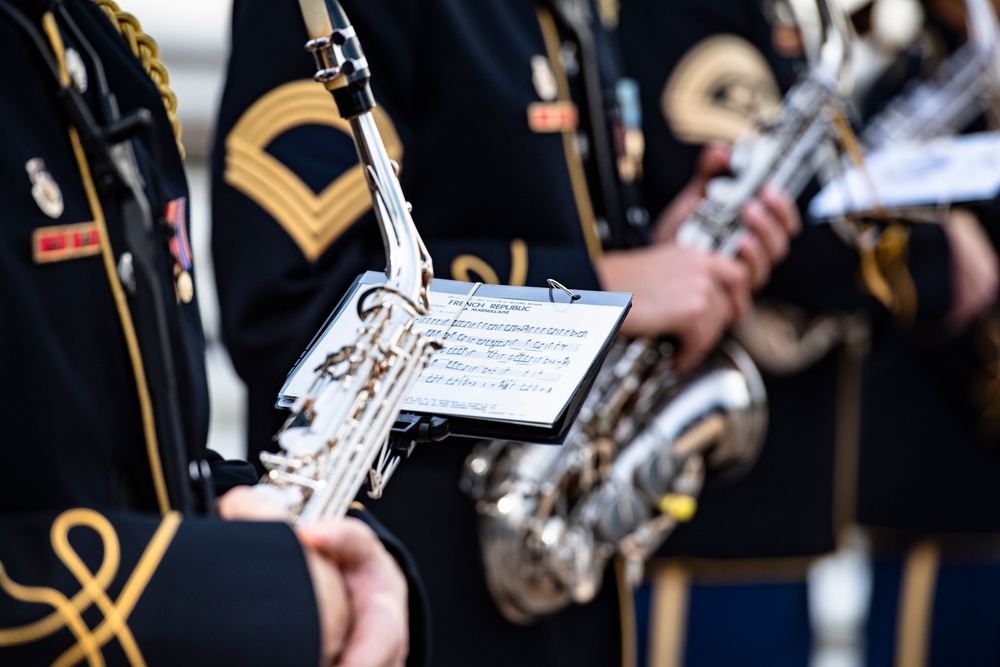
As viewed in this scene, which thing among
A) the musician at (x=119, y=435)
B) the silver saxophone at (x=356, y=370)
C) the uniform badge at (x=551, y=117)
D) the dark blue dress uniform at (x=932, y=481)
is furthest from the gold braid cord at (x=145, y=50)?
the dark blue dress uniform at (x=932, y=481)

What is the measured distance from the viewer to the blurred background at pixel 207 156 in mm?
898

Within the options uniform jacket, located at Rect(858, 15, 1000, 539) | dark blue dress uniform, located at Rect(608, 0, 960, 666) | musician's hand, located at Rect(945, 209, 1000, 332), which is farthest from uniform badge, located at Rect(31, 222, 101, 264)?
uniform jacket, located at Rect(858, 15, 1000, 539)

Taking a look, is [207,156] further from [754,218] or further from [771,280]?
[771,280]

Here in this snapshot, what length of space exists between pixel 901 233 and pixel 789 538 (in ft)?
1.42

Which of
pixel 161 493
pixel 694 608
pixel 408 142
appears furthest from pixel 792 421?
pixel 161 493

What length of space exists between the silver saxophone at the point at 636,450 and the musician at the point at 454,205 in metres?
0.02

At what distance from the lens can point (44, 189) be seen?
0.65 metres

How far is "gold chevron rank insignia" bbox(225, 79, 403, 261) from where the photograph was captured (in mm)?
881

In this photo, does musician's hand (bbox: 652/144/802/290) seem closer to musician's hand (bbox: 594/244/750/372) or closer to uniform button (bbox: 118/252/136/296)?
musician's hand (bbox: 594/244/750/372)

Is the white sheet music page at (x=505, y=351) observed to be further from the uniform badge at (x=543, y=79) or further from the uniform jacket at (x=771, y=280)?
the uniform jacket at (x=771, y=280)

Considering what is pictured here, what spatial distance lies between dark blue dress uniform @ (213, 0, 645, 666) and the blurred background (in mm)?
47

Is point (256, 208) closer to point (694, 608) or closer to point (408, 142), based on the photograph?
point (408, 142)

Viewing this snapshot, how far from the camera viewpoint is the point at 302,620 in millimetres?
614

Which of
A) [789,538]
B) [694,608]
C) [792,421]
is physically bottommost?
[694,608]
